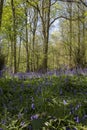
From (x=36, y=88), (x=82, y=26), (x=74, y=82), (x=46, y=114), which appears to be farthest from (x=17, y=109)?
(x=82, y=26)

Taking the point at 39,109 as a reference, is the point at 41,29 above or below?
above

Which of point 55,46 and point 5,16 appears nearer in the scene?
point 5,16

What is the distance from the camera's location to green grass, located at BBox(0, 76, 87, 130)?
135 inches

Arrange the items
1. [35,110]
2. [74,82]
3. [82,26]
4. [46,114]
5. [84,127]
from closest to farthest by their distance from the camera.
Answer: [84,127] < [46,114] < [35,110] < [74,82] < [82,26]

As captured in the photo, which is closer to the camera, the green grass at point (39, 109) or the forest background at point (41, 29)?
the green grass at point (39, 109)

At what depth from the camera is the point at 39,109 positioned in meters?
4.00

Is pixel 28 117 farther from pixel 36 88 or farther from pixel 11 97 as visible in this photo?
pixel 36 88

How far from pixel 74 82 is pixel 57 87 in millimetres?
882

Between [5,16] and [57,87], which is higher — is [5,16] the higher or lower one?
the higher one

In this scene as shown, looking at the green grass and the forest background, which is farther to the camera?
the forest background

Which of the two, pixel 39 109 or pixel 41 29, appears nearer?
pixel 39 109

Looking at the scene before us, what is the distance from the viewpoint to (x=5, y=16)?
2388 cm

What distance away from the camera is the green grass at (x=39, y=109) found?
3.43m

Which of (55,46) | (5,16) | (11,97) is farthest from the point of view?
(55,46)
